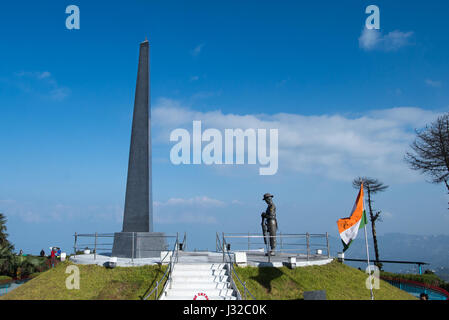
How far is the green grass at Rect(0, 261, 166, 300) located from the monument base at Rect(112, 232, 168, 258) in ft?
10.3

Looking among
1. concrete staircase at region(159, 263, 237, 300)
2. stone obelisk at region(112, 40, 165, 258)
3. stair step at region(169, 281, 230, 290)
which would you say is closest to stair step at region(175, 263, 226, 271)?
concrete staircase at region(159, 263, 237, 300)

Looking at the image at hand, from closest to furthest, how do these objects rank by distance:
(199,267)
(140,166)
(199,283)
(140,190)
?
(199,283)
(199,267)
(140,190)
(140,166)

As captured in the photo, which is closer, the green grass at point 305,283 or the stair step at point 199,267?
the green grass at point 305,283

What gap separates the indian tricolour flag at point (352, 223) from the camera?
12.5 meters

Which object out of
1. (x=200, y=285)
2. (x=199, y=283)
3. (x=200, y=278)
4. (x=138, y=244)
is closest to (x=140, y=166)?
(x=138, y=244)

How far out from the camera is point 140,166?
18922 millimetres

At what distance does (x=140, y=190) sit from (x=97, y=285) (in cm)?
669

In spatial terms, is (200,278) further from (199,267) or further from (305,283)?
(305,283)

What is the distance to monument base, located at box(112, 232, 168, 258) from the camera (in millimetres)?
17422

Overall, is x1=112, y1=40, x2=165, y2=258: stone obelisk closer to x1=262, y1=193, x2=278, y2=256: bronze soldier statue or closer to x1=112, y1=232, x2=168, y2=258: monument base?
x1=112, y1=232, x2=168, y2=258: monument base

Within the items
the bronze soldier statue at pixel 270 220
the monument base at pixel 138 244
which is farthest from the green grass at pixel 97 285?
the bronze soldier statue at pixel 270 220

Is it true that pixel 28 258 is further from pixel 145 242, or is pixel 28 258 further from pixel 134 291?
pixel 134 291

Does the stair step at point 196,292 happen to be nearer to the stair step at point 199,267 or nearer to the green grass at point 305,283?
the green grass at point 305,283
